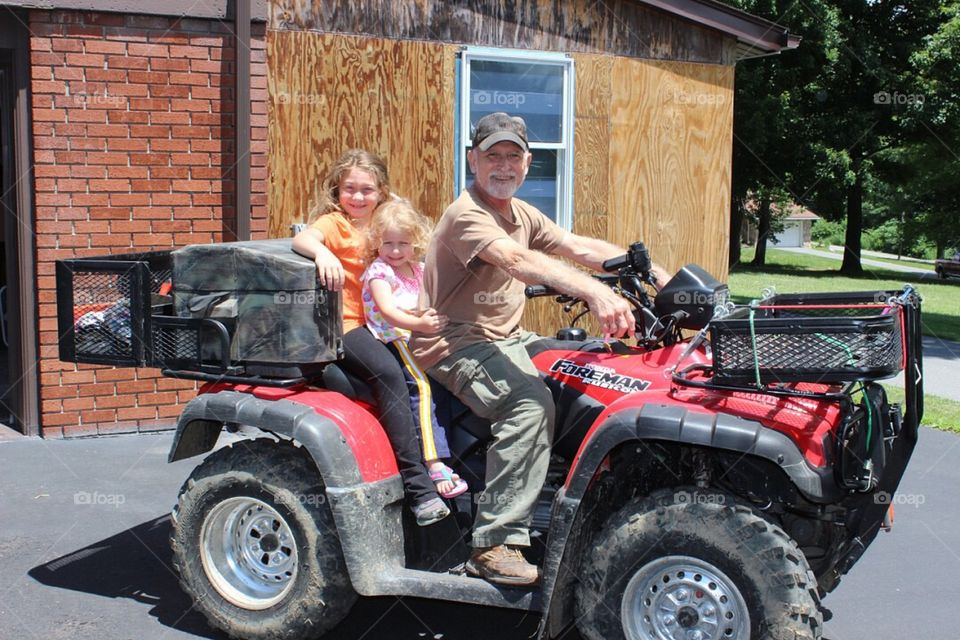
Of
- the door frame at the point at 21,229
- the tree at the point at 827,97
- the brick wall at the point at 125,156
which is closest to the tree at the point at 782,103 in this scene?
the tree at the point at 827,97

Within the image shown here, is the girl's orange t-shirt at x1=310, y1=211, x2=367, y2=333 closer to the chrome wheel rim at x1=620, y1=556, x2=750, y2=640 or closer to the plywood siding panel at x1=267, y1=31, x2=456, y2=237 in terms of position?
the chrome wheel rim at x1=620, y1=556, x2=750, y2=640

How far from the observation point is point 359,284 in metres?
4.84

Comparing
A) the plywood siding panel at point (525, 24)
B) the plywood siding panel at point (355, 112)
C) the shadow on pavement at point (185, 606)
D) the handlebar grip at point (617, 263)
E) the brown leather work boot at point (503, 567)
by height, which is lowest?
the shadow on pavement at point (185, 606)

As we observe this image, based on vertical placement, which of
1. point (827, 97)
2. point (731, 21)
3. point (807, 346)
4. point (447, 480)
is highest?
point (827, 97)

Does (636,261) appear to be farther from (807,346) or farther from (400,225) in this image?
(400,225)

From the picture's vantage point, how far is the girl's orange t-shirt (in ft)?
15.7

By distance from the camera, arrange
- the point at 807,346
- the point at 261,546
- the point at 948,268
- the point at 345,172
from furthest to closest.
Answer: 1. the point at 948,268
2. the point at 345,172
3. the point at 261,546
4. the point at 807,346

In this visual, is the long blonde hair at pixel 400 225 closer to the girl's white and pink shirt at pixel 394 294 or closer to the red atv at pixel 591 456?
the girl's white and pink shirt at pixel 394 294

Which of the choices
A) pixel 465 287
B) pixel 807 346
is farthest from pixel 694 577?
pixel 465 287

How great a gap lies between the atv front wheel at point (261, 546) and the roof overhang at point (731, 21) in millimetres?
6205

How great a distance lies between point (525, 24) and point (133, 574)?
18.5 ft

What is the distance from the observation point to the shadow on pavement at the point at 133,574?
479cm

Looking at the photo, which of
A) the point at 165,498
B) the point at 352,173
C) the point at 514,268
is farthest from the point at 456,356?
the point at 165,498

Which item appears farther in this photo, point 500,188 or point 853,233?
point 853,233
